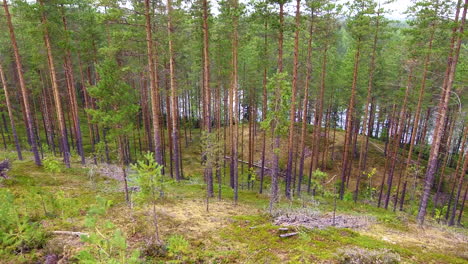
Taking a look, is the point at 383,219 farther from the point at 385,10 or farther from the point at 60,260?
the point at 60,260

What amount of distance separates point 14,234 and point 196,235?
18.6 ft

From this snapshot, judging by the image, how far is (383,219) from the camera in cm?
1439

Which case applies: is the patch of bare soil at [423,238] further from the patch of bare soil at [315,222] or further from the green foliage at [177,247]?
the green foliage at [177,247]

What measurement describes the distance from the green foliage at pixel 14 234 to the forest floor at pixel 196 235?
37 millimetres

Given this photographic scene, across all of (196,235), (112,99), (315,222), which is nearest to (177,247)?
(196,235)

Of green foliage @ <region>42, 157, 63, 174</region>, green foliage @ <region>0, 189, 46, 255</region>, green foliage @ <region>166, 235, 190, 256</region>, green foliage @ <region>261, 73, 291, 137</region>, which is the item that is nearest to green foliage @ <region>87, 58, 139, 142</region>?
green foliage @ <region>0, 189, 46, 255</region>

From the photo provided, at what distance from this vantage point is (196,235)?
10.2 metres

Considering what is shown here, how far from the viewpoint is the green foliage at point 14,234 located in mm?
8062

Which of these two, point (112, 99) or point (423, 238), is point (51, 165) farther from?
point (423, 238)

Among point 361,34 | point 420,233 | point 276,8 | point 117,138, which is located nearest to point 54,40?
point 117,138

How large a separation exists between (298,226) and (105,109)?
9639mm

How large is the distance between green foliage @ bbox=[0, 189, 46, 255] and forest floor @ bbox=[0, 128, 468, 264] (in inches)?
1.5

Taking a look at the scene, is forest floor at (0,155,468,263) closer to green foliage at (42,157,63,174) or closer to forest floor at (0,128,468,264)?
forest floor at (0,128,468,264)

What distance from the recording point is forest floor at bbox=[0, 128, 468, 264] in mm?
8172
